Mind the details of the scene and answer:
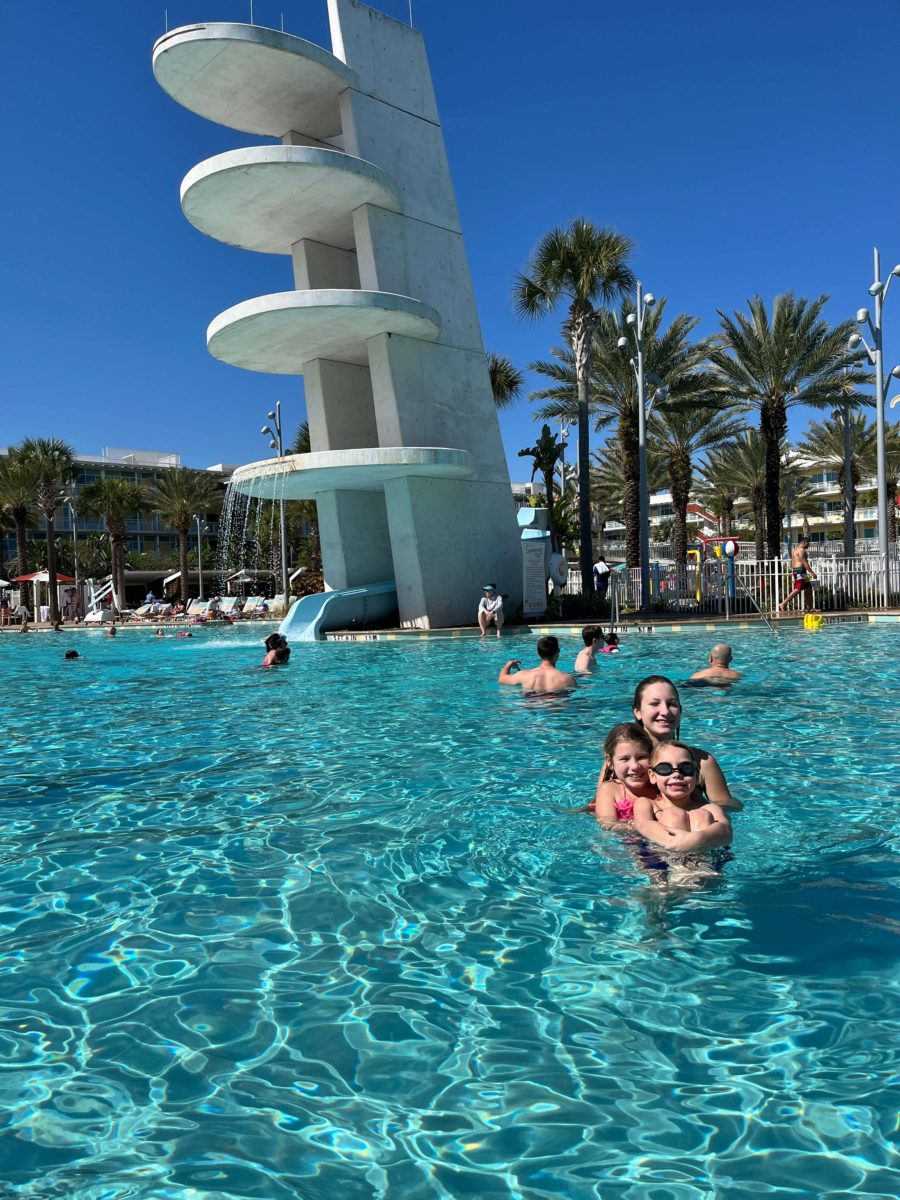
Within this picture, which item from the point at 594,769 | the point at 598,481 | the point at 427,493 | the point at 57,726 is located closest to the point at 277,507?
the point at 598,481

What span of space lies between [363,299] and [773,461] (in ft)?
53.4

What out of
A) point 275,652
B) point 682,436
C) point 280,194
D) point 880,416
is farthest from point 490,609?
point 682,436

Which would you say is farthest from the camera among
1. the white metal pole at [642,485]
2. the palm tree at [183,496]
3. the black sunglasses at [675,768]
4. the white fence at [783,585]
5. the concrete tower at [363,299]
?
the palm tree at [183,496]

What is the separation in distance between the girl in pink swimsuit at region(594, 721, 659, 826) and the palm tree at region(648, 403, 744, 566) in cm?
3073

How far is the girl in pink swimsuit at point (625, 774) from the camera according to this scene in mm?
4617

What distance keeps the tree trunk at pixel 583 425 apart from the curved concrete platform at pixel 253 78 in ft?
30.7

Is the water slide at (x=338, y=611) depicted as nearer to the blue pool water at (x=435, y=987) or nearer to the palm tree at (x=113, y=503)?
the blue pool water at (x=435, y=987)

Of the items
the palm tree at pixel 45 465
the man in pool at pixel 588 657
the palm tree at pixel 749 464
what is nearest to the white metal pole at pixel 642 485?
the man in pool at pixel 588 657

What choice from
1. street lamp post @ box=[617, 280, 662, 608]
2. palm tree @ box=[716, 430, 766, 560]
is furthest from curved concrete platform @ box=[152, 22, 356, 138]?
palm tree @ box=[716, 430, 766, 560]

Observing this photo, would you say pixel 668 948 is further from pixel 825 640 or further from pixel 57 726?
pixel 825 640

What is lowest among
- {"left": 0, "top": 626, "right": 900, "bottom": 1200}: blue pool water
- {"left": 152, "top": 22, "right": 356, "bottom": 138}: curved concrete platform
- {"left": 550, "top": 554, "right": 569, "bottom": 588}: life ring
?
{"left": 0, "top": 626, "right": 900, "bottom": 1200}: blue pool water

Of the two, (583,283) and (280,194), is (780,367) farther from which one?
(280,194)

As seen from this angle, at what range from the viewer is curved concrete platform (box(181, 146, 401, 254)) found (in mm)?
18766

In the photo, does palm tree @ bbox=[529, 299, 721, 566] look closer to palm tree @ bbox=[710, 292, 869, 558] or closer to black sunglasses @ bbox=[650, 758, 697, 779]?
palm tree @ bbox=[710, 292, 869, 558]
